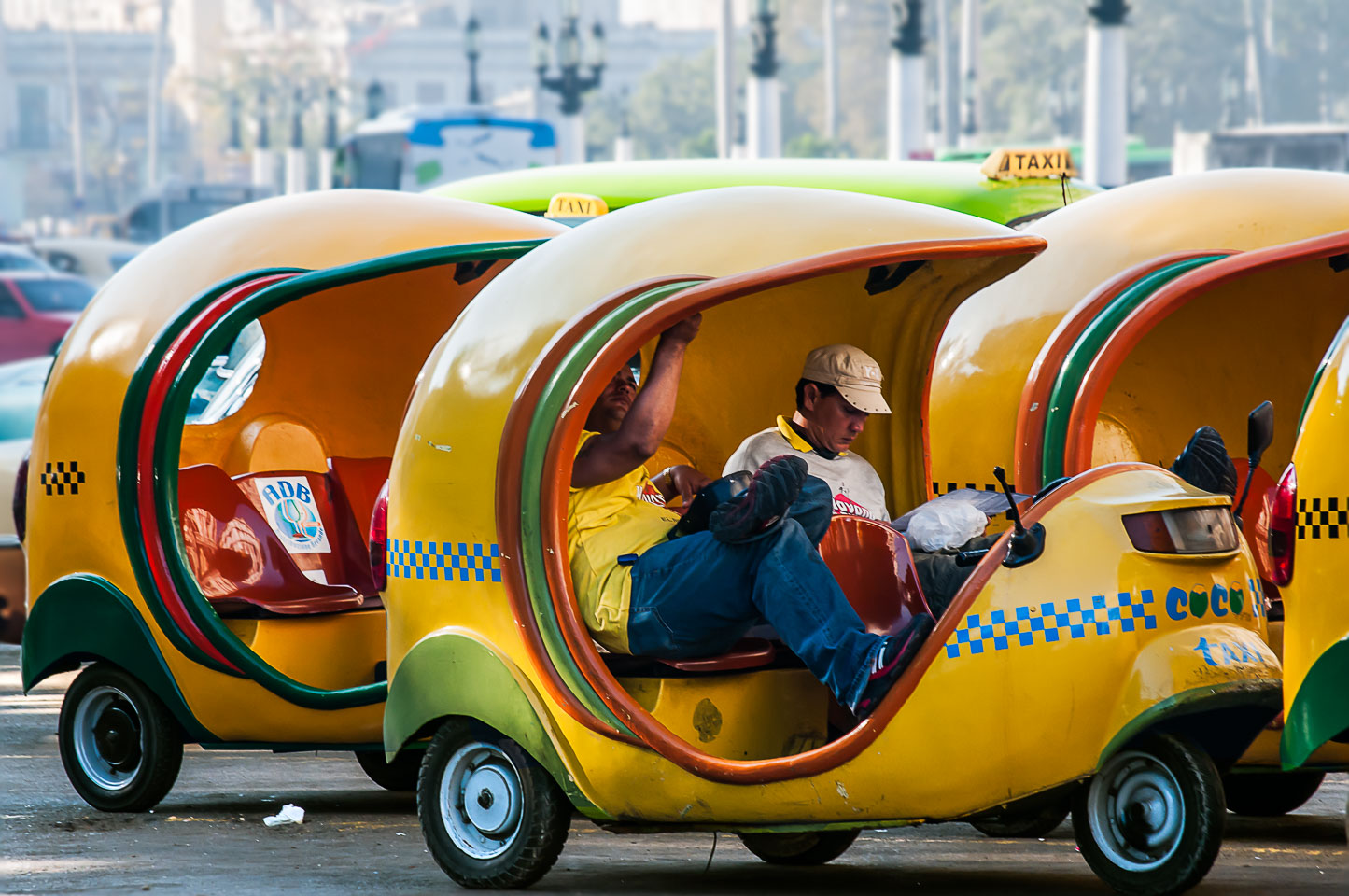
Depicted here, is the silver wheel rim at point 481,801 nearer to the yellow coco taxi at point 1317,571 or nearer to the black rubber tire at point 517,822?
the black rubber tire at point 517,822

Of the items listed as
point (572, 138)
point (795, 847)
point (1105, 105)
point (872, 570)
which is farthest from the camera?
point (572, 138)

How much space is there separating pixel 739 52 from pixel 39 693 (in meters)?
98.0

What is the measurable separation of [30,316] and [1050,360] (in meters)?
24.6

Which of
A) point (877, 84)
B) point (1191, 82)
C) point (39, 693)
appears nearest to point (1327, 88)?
point (1191, 82)

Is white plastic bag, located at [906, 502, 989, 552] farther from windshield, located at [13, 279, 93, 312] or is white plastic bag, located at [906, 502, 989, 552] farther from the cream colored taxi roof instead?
windshield, located at [13, 279, 93, 312]

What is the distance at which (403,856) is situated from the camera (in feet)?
21.7

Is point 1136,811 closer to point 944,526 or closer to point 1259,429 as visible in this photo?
point 1259,429

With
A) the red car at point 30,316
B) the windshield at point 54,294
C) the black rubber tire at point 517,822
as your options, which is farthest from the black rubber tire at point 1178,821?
the windshield at point 54,294

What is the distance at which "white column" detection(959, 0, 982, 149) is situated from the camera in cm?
5322

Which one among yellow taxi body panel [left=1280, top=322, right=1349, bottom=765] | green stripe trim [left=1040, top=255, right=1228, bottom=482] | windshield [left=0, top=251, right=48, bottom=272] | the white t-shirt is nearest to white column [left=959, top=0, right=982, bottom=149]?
windshield [left=0, top=251, right=48, bottom=272]

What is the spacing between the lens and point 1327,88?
87.0 metres

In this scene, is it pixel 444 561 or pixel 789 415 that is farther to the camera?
pixel 789 415

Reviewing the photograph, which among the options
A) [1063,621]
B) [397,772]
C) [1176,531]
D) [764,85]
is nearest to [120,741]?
[397,772]

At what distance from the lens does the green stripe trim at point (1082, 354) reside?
23.7 ft
